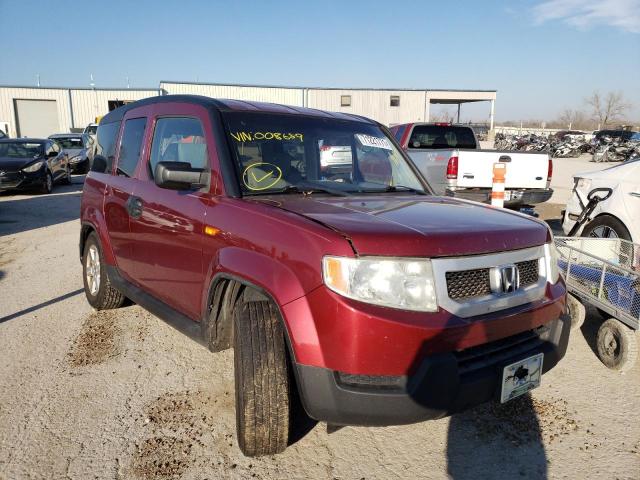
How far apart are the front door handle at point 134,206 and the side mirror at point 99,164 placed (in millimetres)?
930

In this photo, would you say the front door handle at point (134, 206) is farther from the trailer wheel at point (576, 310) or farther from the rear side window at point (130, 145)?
the trailer wheel at point (576, 310)

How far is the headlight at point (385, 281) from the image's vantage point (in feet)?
7.06

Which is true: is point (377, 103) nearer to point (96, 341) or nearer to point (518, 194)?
point (518, 194)

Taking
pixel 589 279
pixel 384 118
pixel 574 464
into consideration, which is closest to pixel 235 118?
pixel 574 464

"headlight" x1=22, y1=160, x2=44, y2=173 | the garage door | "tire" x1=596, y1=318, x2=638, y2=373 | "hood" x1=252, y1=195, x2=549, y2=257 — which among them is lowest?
"tire" x1=596, y1=318, x2=638, y2=373

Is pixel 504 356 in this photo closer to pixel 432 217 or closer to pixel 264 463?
pixel 432 217

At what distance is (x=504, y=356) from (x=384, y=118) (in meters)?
42.1

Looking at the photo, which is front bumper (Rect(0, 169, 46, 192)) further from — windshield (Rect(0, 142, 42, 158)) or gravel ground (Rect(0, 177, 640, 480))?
gravel ground (Rect(0, 177, 640, 480))

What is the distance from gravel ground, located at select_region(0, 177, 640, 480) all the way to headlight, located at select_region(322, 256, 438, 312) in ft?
3.34

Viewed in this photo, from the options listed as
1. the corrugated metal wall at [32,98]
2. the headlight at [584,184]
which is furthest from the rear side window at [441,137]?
the corrugated metal wall at [32,98]

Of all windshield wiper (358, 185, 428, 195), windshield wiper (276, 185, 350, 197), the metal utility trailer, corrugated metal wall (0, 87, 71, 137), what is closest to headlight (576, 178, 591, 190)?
the metal utility trailer

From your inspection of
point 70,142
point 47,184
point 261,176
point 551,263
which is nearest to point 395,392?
point 551,263

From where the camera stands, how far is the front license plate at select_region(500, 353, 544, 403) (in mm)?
2387

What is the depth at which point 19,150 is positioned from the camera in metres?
14.3
